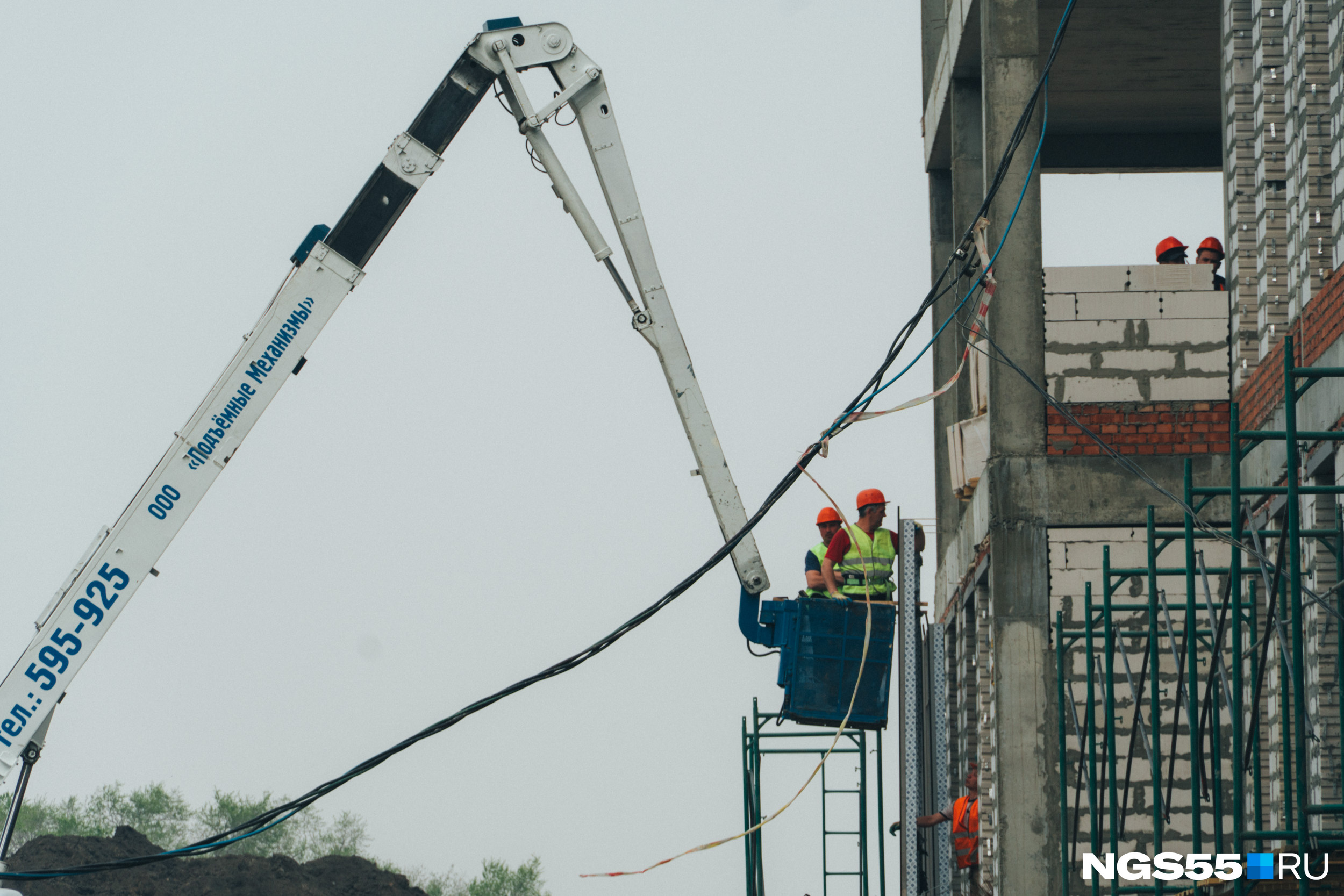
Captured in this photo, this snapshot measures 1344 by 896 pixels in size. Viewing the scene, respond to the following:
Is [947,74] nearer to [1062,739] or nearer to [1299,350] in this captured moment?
[1062,739]

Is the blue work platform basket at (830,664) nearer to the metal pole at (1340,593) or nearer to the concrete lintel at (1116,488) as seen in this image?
the concrete lintel at (1116,488)

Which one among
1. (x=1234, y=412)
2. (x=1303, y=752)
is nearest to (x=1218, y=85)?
(x=1234, y=412)

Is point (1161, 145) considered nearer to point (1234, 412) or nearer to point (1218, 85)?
point (1218, 85)

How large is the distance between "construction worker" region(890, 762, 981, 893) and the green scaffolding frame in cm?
133

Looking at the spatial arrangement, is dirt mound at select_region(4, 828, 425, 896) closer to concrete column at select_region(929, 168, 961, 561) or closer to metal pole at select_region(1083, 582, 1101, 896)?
concrete column at select_region(929, 168, 961, 561)

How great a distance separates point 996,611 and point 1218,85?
9078 mm

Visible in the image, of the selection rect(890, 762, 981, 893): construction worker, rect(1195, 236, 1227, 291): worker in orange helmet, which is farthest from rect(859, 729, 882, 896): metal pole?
rect(1195, 236, 1227, 291): worker in orange helmet

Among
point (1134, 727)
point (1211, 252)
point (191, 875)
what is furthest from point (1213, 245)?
point (191, 875)

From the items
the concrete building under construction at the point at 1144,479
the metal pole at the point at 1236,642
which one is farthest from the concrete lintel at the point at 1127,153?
the metal pole at the point at 1236,642

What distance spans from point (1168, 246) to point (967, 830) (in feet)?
19.1

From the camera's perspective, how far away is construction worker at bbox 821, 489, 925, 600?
12.6 metres

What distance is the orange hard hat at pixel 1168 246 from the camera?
15.4 m

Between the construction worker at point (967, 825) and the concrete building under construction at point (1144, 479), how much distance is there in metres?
0.22

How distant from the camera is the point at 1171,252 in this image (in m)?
15.4
